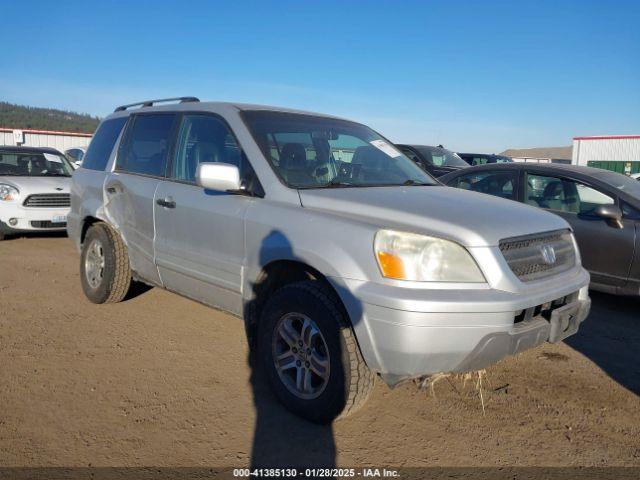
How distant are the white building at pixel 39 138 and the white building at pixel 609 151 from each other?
122ft

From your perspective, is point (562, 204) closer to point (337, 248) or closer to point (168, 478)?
point (337, 248)

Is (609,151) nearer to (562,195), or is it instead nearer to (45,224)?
(562,195)

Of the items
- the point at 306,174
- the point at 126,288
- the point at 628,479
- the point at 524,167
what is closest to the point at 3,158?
the point at 126,288

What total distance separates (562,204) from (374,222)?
360 centimetres

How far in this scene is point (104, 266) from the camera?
4832 mm

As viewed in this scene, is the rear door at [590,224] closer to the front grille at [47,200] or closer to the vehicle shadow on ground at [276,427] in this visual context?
the vehicle shadow on ground at [276,427]

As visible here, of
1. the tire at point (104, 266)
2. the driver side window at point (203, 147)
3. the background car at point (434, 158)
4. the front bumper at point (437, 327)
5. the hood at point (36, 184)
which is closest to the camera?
the front bumper at point (437, 327)

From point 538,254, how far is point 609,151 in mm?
45831

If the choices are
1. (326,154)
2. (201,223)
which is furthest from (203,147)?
(326,154)

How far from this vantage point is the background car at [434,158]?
11945 mm

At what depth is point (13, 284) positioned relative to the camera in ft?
19.3

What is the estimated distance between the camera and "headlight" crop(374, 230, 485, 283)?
267cm

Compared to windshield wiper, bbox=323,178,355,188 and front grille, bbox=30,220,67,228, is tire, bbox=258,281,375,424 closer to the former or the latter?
windshield wiper, bbox=323,178,355,188

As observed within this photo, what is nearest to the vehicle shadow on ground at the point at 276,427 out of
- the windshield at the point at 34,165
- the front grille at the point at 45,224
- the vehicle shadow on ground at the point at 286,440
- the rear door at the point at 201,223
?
the vehicle shadow on ground at the point at 286,440
